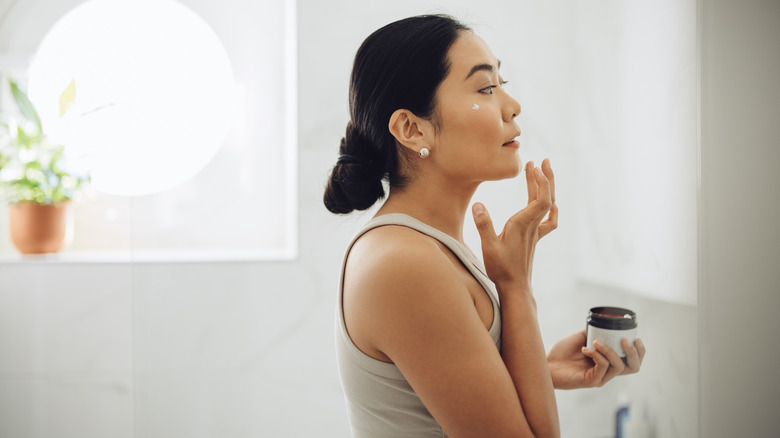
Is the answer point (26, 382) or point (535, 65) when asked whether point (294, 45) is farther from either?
point (26, 382)

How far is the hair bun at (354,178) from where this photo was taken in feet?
2.49

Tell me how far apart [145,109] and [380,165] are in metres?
0.77

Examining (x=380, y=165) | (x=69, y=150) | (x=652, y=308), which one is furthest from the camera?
(x=69, y=150)

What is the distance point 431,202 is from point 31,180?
1.08 meters

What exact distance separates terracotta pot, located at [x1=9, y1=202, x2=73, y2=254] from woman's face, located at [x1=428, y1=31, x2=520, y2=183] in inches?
42.0

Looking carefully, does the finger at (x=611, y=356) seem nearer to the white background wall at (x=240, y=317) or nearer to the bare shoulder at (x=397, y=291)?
the bare shoulder at (x=397, y=291)

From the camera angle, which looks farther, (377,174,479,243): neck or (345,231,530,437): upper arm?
(377,174,479,243): neck

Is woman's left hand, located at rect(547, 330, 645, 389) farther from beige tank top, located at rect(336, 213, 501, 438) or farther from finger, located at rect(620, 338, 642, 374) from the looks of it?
beige tank top, located at rect(336, 213, 501, 438)

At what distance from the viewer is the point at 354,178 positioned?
0.75 m

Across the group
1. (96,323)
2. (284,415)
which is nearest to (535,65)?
(284,415)

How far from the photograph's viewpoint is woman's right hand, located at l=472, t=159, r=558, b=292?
0.66 meters

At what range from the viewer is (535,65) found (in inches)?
51.6

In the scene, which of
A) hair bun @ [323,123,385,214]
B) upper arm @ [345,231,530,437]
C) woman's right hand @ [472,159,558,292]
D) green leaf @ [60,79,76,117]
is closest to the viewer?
upper arm @ [345,231,530,437]

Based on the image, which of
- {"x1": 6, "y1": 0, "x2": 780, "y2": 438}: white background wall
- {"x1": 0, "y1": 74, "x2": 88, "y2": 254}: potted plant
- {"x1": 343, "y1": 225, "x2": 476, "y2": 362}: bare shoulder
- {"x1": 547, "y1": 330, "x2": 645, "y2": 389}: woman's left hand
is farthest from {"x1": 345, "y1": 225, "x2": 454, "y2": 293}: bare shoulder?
{"x1": 0, "y1": 74, "x2": 88, "y2": 254}: potted plant
